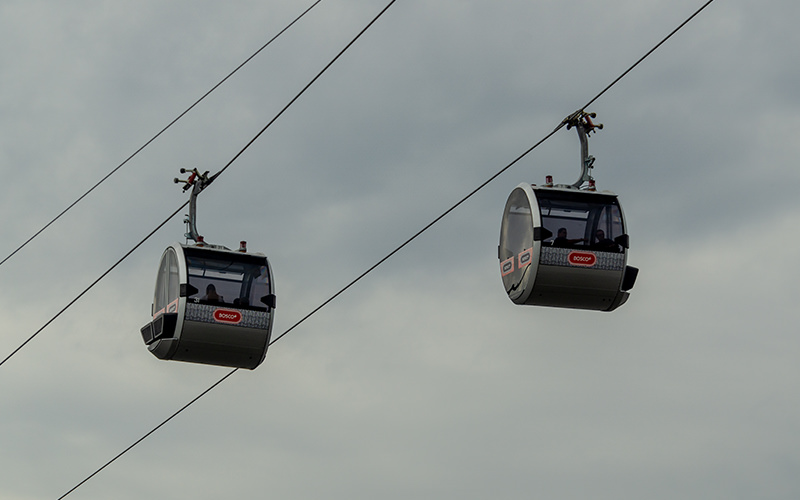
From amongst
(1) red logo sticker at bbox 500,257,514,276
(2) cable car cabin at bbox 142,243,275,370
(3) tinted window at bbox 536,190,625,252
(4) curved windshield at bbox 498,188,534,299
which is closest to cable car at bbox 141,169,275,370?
(2) cable car cabin at bbox 142,243,275,370

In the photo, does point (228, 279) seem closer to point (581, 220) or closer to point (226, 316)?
point (226, 316)

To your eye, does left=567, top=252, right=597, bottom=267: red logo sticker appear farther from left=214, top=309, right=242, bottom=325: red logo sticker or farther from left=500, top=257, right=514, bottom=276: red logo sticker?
left=214, top=309, right=242, bottom=325: red logo sticker

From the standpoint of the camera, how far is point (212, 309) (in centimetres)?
2441

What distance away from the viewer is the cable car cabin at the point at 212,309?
2433cm

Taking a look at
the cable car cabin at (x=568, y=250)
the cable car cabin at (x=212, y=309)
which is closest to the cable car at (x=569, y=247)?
the cable car cabin at (x=568, y=250)

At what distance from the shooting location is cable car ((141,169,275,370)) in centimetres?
2434

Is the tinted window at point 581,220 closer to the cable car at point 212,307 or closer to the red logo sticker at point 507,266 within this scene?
the red logo sticker at point 507,266

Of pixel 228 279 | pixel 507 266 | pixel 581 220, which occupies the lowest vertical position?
pixel 507 266

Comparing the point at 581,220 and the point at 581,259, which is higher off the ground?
the point at 581,220

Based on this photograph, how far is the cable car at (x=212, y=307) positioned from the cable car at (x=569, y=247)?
3.77 m

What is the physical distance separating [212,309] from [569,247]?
5.20m

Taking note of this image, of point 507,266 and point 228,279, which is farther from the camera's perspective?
point 228,279

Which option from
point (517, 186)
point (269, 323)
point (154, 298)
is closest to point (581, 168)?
point (517, 186)

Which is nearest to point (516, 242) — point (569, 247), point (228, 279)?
point (569, 247)
